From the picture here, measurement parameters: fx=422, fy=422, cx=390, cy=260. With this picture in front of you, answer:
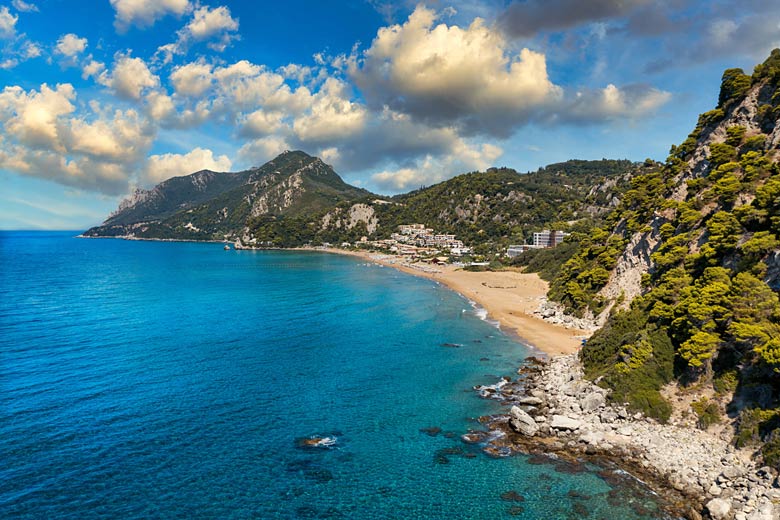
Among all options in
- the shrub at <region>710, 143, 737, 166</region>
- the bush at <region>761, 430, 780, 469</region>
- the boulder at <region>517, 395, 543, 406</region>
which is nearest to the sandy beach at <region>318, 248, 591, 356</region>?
the boulder at <region>517, 395, 543, 406</region>

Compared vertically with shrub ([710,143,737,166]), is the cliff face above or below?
below

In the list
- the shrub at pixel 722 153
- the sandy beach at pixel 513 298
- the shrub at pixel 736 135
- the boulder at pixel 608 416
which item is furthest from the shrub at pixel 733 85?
the boulder at pixel 608 416

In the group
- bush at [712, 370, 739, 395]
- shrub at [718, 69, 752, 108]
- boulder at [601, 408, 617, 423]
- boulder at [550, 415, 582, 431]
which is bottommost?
boulder at [550, 415, 582, 431]

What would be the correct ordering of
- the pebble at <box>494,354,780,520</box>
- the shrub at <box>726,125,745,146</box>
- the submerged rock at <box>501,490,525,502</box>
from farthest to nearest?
the shrub at <box>726,125,745,146</box> → the submerged rock at <box>501,490,525,502</box> → the pebble at <box>494,354,780,520</box>

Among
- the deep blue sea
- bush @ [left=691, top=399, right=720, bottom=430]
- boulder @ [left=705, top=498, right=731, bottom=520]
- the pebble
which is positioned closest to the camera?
boulder @ [left=705, top=498, right=731, bottom=520]

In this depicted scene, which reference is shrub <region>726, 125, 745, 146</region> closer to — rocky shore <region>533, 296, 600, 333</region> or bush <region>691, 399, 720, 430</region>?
rocky shore <region>533, 296, 600, 333</region>

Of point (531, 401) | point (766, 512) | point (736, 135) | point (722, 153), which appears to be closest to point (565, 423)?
point (531, 401)
